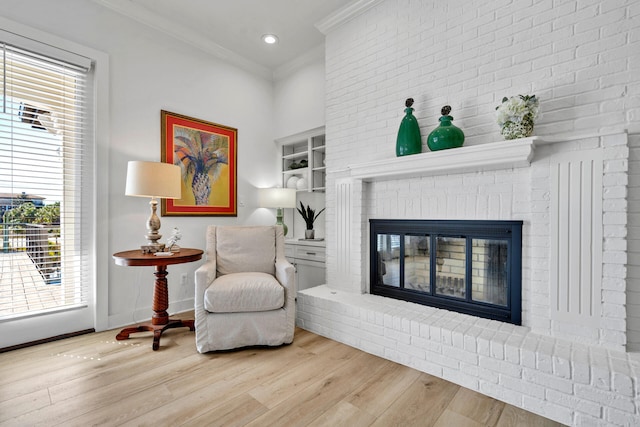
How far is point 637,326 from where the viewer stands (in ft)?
5.24

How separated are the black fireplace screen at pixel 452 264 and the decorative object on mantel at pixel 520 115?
1.87 ft

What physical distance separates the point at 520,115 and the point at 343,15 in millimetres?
1891

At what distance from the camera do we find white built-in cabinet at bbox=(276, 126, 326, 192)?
3729mm

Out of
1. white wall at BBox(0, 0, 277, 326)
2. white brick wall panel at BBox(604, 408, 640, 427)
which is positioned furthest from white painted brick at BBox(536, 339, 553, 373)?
white wall at BBox(0, 0, 277, 326)

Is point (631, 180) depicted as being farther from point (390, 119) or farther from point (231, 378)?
point (231, 378)

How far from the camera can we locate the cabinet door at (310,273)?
3.37 metres

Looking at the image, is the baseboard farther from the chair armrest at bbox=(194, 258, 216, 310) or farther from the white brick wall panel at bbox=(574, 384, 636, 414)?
the white brick wall panel at bbox=(574, 384, 636, 414)

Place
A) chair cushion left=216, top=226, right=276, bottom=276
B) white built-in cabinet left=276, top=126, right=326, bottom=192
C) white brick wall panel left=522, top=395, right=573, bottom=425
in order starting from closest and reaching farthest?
white brick wall panel left=522, top=395, right=573, bottom=425 < chair cushion left=216, top=226, right=276, bottom=276 < white built-in cabinet left=276, top=126, right=326, bottom=192

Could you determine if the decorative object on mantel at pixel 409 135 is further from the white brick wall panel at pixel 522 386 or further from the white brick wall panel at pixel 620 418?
the white brick wall panel at pixel 620 418

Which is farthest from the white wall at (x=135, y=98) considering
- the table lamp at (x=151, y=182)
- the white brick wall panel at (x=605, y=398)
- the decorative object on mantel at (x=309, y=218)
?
the white brick wall panel at (x=605, y=398)

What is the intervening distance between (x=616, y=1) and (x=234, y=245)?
9.77 ft

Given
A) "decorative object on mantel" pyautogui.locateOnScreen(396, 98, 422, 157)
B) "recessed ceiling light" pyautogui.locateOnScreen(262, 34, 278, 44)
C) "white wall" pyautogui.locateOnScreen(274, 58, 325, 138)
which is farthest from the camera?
"white wall" pyautogui.locateOnScreen(274, 58, 325, 138)

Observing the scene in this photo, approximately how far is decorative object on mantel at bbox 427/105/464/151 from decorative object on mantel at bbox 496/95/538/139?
1.01 feet

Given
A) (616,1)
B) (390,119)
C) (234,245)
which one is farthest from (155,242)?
(616,1)
